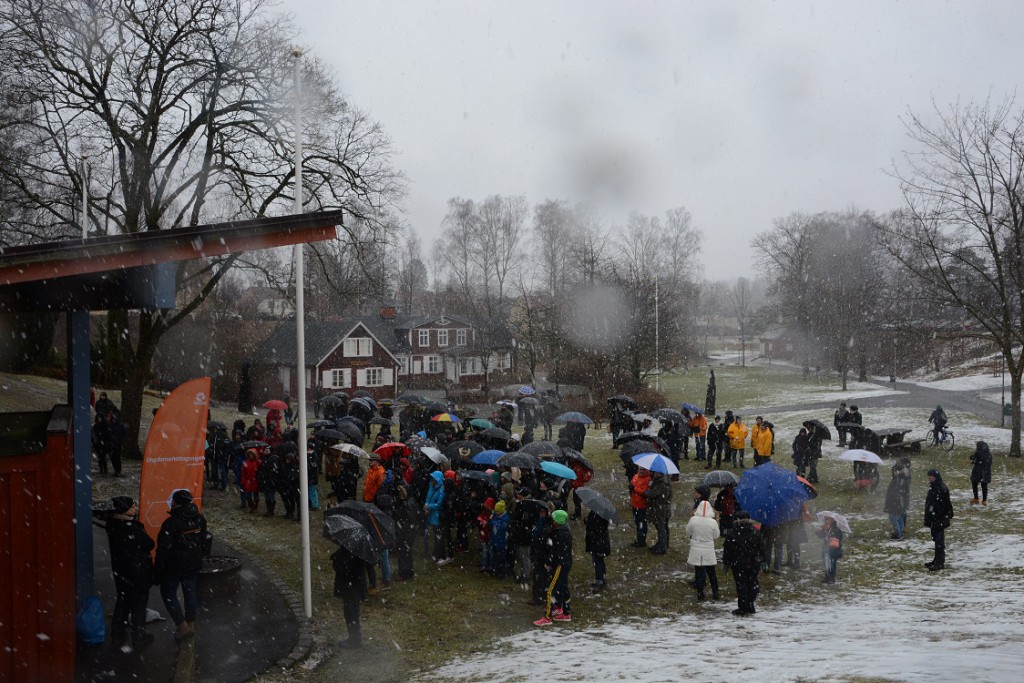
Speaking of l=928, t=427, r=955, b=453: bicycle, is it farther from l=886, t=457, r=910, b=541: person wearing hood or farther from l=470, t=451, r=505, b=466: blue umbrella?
l=470, t=451, r=505, b=466: blue umbrella

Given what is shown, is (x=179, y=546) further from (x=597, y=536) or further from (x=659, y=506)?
(x=659, y=506)

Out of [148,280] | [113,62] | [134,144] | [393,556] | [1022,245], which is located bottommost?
[393,556]

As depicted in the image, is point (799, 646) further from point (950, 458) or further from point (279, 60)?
point (279, 60)

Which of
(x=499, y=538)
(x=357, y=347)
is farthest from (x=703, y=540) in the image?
(x=357, y=347)

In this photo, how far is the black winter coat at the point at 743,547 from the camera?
31.4 feet

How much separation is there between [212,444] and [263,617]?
348 inches

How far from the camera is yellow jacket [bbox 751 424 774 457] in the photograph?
1780cm

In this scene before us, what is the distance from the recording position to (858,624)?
8961 millimetres

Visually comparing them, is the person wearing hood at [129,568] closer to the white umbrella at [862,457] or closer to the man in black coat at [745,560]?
the man in black coat at [745,560]

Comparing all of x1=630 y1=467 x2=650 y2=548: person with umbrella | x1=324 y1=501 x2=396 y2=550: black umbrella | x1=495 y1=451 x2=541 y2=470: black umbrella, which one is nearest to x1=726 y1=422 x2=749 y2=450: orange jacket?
x1=630 y1=467 x2=650 y2=548: person with umbrella

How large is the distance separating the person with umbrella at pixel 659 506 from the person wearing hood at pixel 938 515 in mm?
3947

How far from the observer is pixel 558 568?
31.3 feet

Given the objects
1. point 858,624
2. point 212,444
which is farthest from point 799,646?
point 212,444

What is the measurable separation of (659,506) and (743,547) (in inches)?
121
